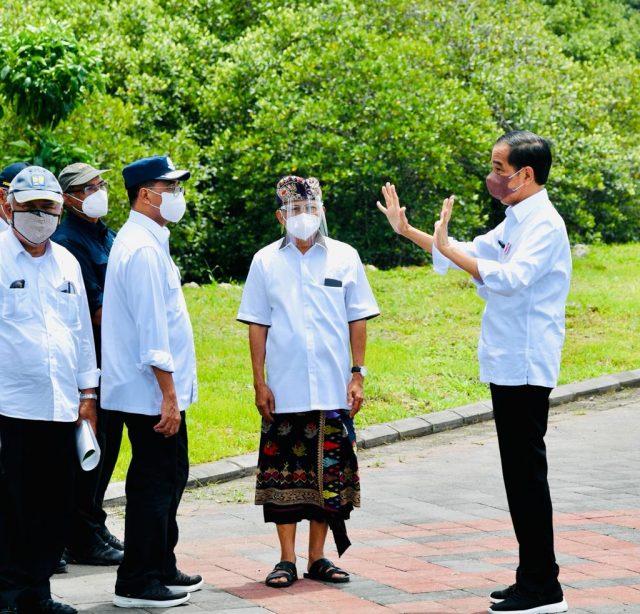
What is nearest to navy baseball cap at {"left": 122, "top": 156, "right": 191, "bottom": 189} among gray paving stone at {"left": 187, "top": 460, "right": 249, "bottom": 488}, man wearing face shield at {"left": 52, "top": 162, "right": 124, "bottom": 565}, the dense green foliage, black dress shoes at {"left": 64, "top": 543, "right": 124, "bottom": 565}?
man wearing face shield at {"left": 52, "top": 162, "right": 124, "bottom": 565}

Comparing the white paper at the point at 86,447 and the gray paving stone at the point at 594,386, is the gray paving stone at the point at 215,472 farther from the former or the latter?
the gray paving stone at the point at 594,386

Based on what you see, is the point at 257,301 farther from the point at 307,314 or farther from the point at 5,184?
the point at 5,184

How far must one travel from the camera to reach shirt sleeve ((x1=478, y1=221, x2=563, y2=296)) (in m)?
5.05

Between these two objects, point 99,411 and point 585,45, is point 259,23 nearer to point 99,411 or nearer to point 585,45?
point 585,45

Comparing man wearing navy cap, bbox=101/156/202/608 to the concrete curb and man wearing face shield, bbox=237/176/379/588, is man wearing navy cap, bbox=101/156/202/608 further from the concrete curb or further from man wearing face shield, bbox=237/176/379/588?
the concrete curb

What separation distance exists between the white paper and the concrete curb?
260cm

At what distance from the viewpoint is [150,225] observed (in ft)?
18.4

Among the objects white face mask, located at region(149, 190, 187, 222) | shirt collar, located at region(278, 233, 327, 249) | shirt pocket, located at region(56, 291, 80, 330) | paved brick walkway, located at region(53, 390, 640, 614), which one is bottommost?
paved brick walkway, located at region(53, 390, 640, 614)

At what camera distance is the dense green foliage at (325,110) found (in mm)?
19094

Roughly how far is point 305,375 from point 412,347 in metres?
7.00

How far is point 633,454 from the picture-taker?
9.05 m

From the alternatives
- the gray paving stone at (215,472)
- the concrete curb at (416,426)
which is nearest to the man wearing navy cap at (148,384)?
the concrete curb at (416,426)

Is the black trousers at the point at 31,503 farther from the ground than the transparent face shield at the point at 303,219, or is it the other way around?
the transparent face shield at the point at 303,219

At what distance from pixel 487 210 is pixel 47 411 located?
18.3 m
